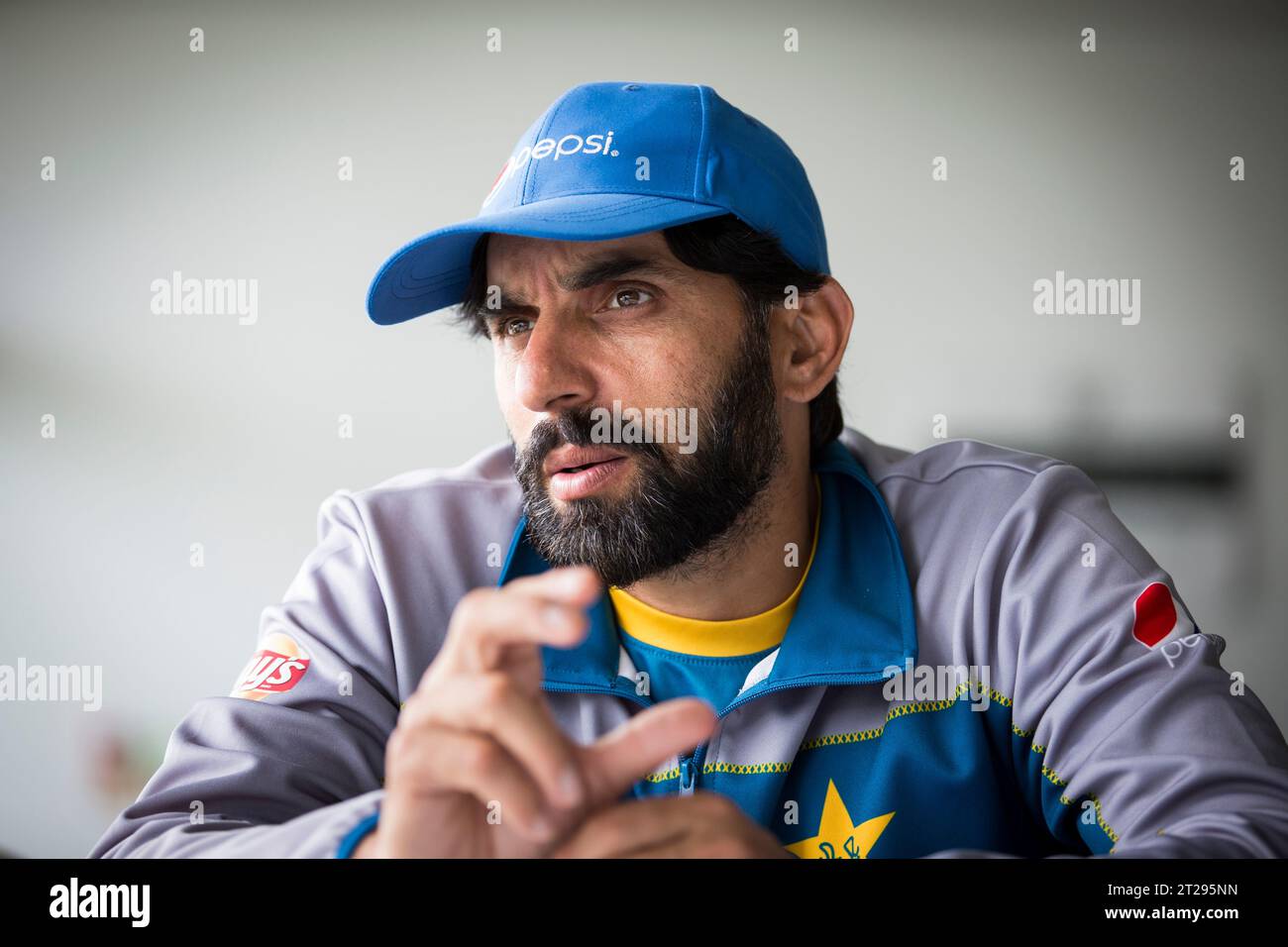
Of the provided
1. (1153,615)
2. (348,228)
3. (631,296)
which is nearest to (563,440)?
(631,296)

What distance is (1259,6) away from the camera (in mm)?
2756

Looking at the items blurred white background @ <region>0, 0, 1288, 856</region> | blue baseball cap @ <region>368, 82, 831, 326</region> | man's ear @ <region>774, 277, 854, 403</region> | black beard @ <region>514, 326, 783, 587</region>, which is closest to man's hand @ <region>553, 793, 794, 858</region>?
black beard @ <region>514, 326, 783, 587</region>

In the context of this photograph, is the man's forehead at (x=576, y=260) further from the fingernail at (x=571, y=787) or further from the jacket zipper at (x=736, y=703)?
the fingernail at (x=571, y=787)

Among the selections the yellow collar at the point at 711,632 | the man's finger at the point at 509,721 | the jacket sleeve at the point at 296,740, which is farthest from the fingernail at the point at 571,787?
the yellow collar at the point at 711,632

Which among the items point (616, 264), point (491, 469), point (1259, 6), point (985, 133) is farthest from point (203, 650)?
point (1259, 6)

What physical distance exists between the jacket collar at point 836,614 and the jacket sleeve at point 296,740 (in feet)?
0.61

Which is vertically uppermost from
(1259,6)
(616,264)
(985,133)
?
(1259,6)

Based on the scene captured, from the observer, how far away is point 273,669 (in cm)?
118

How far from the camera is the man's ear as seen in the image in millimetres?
1390

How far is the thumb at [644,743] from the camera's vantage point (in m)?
0.65

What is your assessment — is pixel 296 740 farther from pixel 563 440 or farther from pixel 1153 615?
pixel 1153 615
